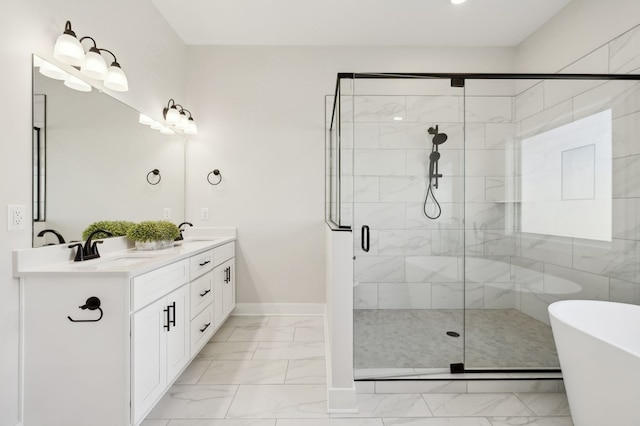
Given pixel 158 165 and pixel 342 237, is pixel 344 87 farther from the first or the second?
pixel 158 165

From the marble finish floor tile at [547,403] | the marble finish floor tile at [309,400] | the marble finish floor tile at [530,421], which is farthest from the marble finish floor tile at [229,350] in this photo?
the marble finish floor tile at [547,403]

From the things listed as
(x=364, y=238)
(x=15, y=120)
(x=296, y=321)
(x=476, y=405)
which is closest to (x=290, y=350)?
(x=296, y=321)

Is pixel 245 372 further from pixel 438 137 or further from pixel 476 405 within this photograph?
pixel 438 137

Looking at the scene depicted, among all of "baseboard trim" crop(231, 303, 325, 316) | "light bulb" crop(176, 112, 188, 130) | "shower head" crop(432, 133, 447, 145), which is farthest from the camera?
"baseboard trim" crop(231, 303, 325, 316)

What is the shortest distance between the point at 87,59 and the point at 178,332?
1701 millimetres

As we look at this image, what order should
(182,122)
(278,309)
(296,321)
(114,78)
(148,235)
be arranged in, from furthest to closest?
(278,309), (296,321), (182,122), (148,235), (114,78)

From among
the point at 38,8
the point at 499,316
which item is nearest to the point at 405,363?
the point at 499,316

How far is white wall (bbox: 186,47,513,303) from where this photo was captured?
3.18 m

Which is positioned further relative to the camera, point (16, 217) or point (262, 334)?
point (262, 334)

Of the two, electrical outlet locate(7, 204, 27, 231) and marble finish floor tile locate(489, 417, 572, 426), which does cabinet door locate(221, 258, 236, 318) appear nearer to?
electrical outlet locate(7, 204, 27, 231)

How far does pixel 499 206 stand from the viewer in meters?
2.11

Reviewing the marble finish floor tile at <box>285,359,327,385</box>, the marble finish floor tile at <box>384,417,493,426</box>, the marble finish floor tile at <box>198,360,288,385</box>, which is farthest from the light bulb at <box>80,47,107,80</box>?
the marble finish floor tile at <box>384,417,493,426</box>

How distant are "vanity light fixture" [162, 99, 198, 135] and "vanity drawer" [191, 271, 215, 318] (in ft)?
4.93

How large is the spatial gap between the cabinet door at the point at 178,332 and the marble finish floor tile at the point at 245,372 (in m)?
0.26
